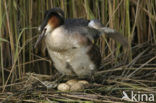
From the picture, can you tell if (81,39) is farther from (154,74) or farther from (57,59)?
(154,74)

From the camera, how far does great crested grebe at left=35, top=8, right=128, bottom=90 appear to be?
15.7ft

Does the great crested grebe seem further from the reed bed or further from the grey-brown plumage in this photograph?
the reed bed

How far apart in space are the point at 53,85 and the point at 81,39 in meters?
0.71

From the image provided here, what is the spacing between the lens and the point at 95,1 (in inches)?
230

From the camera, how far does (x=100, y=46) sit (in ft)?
19.4

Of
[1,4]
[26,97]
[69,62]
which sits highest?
[1,4]

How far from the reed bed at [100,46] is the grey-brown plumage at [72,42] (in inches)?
12.2

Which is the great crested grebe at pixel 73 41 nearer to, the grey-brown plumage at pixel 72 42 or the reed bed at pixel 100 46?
the grey-brown plumage at pixel 72 42

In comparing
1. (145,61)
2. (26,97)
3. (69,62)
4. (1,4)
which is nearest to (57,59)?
(69,62)

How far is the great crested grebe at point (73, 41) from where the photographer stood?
4.77m

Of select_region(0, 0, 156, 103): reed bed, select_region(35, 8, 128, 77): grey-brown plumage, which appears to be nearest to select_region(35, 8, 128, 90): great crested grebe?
select_region(35, 8, 128, 77): grey-brown plumage

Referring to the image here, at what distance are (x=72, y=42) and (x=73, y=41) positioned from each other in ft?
0.06

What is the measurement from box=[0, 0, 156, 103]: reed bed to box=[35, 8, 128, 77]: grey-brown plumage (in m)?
0.31

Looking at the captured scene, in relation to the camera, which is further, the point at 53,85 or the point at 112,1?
the point at 112,1
